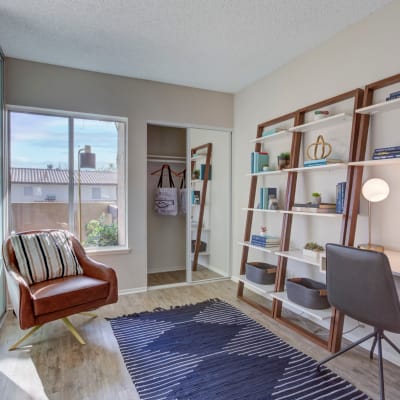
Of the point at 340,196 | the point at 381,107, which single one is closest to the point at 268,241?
the point at 340,196

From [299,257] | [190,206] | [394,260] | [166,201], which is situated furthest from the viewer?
[166,201]

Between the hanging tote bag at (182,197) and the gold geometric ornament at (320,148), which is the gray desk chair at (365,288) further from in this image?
the hanging tote bag at (182,197)

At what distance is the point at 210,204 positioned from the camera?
4215mm

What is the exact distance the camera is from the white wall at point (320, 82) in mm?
2240

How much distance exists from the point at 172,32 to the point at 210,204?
7.34 feet

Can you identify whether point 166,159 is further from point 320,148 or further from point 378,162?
point 378,162

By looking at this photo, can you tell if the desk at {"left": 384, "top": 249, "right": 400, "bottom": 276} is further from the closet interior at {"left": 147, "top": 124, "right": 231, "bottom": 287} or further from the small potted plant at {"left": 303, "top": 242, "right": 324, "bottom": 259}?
the closet interior at {"left": 147, "top": 124, "right": 231, "bottom": 287}

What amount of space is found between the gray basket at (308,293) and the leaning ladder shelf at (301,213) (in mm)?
57

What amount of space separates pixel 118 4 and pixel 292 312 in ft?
10.5

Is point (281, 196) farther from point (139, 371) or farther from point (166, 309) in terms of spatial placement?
point (139, 371)

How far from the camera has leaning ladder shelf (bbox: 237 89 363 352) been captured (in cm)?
231

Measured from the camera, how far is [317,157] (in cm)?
284

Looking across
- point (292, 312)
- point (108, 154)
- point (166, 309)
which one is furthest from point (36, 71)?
point (292, 312)

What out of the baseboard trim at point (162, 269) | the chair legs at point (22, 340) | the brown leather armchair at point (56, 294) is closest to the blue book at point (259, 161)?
the brown leather armchair at point (56, 294)
